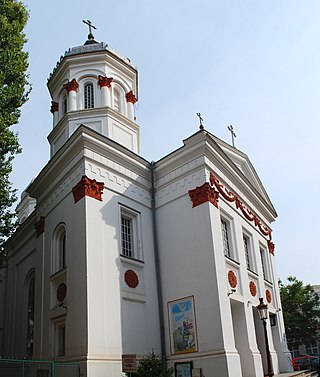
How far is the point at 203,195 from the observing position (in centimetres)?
1670

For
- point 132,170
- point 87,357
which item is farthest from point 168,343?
point 132,170

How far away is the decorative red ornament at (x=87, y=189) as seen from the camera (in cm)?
1585

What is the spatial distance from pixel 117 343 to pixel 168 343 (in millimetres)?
2436

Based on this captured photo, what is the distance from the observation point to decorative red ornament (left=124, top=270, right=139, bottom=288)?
1606cm

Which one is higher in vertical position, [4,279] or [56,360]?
[4,279]

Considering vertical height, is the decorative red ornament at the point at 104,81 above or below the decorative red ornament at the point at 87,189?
above

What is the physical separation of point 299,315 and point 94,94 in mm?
26429

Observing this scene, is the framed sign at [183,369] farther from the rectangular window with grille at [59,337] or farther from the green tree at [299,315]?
the green tree at [299,315]

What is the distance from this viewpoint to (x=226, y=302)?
1549 centimetres

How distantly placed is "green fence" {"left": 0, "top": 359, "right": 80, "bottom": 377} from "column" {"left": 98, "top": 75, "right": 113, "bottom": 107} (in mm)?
11602

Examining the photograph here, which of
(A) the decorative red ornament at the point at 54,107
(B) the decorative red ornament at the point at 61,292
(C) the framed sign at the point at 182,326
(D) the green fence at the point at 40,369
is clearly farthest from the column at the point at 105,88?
(D) the green fence at the point at 40,369

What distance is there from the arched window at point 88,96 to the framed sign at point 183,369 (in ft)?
39.6

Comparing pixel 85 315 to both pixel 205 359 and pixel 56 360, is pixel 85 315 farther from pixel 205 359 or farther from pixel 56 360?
pixel 205 359

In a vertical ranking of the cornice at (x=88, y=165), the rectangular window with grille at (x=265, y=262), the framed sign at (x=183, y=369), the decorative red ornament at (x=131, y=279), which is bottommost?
the framed sign at (x=183, y=369)
